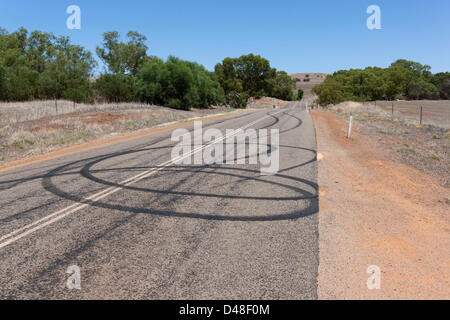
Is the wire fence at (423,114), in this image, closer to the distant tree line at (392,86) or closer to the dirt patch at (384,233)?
the dirt patch at (384,233)

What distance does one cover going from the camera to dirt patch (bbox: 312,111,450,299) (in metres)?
3.77

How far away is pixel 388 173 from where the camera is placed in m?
9.46

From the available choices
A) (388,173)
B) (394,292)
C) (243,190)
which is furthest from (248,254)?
(388,173)

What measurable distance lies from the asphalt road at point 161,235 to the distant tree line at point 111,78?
34.2 metres

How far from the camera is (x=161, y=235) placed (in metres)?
4.91

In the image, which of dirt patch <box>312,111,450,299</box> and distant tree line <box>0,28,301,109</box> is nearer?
dirt patch <box>312,111,450,299</box>

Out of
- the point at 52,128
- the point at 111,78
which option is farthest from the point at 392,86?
the point at 52,128

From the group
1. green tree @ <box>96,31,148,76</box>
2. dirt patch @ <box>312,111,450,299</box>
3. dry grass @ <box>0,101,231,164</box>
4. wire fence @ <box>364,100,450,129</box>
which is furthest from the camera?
green tree @ <box>96,31,148,76</box>

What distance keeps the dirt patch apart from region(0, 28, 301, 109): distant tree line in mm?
34695

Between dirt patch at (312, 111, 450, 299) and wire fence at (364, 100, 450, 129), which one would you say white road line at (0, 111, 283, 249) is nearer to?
dirt patch at (312, 111, 450, 299)

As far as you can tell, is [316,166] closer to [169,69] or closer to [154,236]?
[154,236]

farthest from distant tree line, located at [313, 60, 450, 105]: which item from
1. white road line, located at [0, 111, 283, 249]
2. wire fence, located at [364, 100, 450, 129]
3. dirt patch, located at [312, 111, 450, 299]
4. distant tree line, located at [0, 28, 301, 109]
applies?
white road line, located at [0, 111, 283, 249]

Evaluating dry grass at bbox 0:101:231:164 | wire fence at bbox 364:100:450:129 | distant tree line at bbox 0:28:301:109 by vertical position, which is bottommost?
dry grass at bbox 0:101:231:164

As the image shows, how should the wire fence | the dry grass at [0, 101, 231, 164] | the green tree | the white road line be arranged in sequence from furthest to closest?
the green tree < the wire fence < the dry grass at [0, 101, 231, 164] < the white road line
